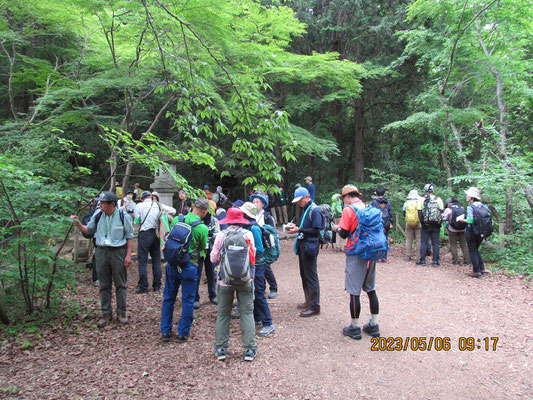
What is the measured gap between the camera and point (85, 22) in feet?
26.5

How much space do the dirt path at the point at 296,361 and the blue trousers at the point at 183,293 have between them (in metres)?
0.27

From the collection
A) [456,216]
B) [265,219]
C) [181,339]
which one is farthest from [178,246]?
[456,216]

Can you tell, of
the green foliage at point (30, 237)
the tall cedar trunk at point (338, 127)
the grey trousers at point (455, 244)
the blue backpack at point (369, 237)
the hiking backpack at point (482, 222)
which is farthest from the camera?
the tall cedar trunk at point (338, 127)

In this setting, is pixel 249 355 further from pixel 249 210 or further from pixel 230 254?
pixel 249 210

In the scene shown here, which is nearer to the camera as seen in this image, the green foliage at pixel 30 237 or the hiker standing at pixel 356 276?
the hiker standing at pixel 356 276

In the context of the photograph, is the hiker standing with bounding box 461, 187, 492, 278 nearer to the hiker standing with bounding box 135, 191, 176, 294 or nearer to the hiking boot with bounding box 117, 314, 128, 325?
the hiker standing with bounding box 135, 191, 176, 294

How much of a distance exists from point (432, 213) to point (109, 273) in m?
7.14

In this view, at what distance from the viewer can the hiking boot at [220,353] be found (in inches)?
141

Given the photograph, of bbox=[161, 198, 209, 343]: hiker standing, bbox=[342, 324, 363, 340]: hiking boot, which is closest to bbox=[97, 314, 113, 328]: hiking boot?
bbox=[161, 198, 209, 343]: hiker standing

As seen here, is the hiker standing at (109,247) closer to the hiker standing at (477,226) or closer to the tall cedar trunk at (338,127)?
Answer: the hiker standing at (477,226)

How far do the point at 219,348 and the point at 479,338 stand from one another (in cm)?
346

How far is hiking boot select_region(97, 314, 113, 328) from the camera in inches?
181

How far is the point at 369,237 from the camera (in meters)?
3.85

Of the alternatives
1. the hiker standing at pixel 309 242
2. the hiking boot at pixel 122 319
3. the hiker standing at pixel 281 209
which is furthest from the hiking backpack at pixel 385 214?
the hiking boot at pixel 122 319
